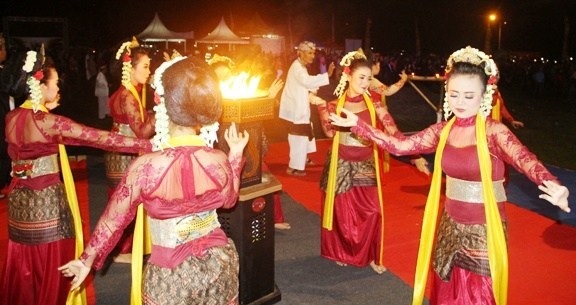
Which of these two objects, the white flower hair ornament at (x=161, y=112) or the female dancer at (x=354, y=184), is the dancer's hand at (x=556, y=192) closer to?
the white flower hair ornament at (x=161, y=112)

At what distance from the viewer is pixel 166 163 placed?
2.29 m

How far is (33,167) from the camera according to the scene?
3475mm

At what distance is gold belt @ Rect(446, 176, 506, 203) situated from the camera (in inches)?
122

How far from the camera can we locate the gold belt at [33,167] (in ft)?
11.4

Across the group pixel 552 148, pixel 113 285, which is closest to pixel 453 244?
pixel 113 285

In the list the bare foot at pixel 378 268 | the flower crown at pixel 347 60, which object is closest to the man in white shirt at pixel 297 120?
the flower crown at pixel 347 60

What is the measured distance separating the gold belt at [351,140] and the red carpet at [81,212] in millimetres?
2490

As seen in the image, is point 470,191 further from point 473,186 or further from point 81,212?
point 81,212

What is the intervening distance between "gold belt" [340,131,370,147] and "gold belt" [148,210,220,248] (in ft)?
8.56

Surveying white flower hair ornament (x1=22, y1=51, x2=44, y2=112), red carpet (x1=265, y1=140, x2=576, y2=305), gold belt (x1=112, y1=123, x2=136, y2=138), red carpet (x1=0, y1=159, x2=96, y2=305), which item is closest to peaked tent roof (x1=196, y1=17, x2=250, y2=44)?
red carpet (x1=0, y1=159, x2=96, y2=305)

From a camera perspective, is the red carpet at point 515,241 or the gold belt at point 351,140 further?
the gold belt at point 351,140

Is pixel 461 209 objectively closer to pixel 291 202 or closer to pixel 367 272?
pixel 367 272

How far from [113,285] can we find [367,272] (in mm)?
2218

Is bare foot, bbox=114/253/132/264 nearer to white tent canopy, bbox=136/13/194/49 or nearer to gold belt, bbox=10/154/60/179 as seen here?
gold belt, bbox=10/154/60/179
